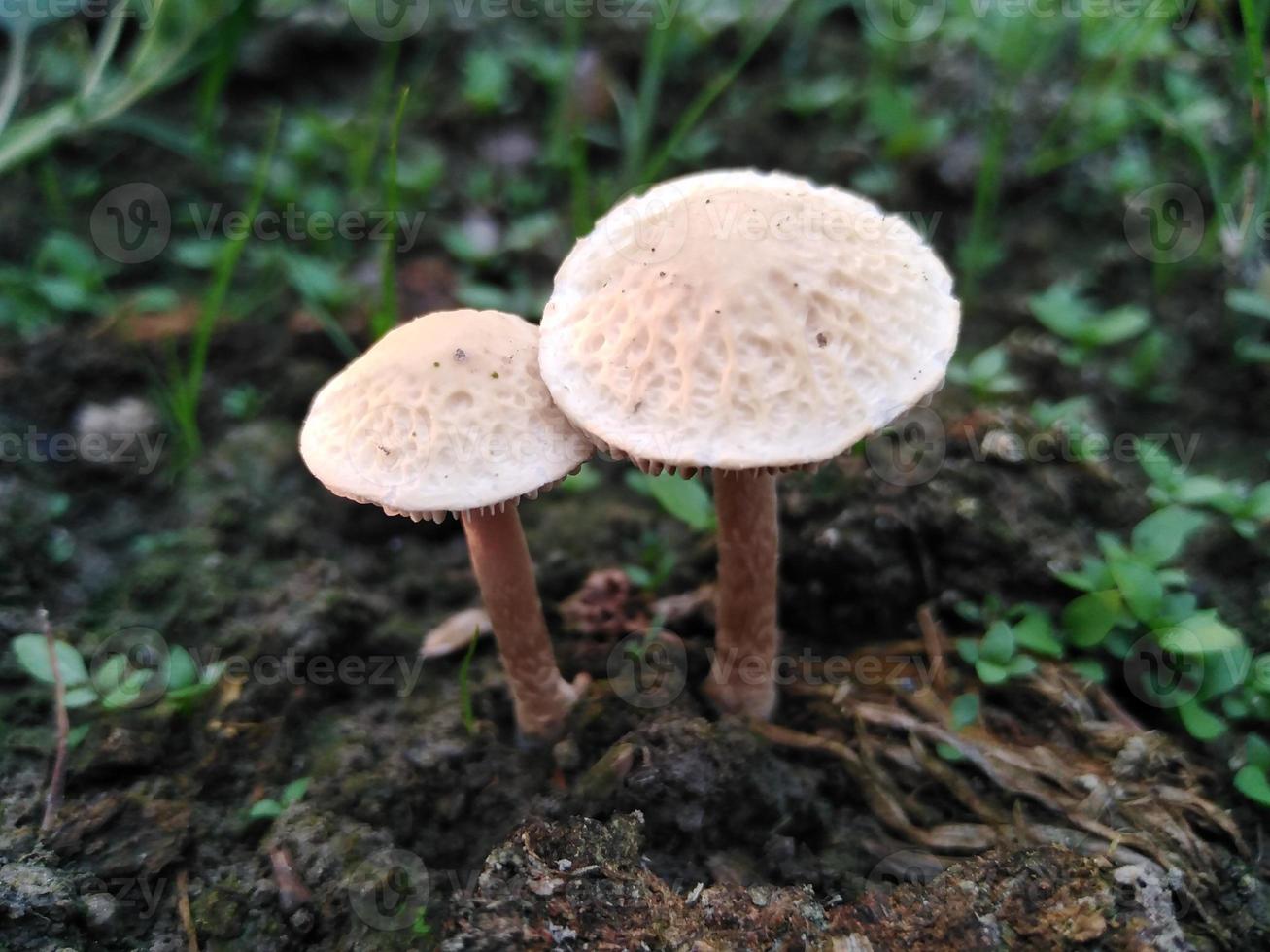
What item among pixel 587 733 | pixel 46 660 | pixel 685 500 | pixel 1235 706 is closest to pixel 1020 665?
pixel 1235 706

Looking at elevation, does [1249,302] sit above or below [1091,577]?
above

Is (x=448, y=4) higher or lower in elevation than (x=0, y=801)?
higher

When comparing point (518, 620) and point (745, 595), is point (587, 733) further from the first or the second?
point (745, 595)

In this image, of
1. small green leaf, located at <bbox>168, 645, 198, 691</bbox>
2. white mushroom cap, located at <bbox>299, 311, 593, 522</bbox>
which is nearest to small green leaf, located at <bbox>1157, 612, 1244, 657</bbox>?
white mushroom cap, located at <bbox>299, 311, 593, 522</bbox>

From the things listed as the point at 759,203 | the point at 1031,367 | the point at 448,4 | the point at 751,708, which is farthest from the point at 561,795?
the point at 448,4

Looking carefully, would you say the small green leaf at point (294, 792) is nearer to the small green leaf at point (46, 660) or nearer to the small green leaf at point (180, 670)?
the small green leaf at point (180, 670)

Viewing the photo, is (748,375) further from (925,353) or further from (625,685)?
(625,685)

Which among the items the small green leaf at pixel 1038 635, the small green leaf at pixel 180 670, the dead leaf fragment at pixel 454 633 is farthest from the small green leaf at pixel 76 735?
the small green leaf at pixel 1038 635
